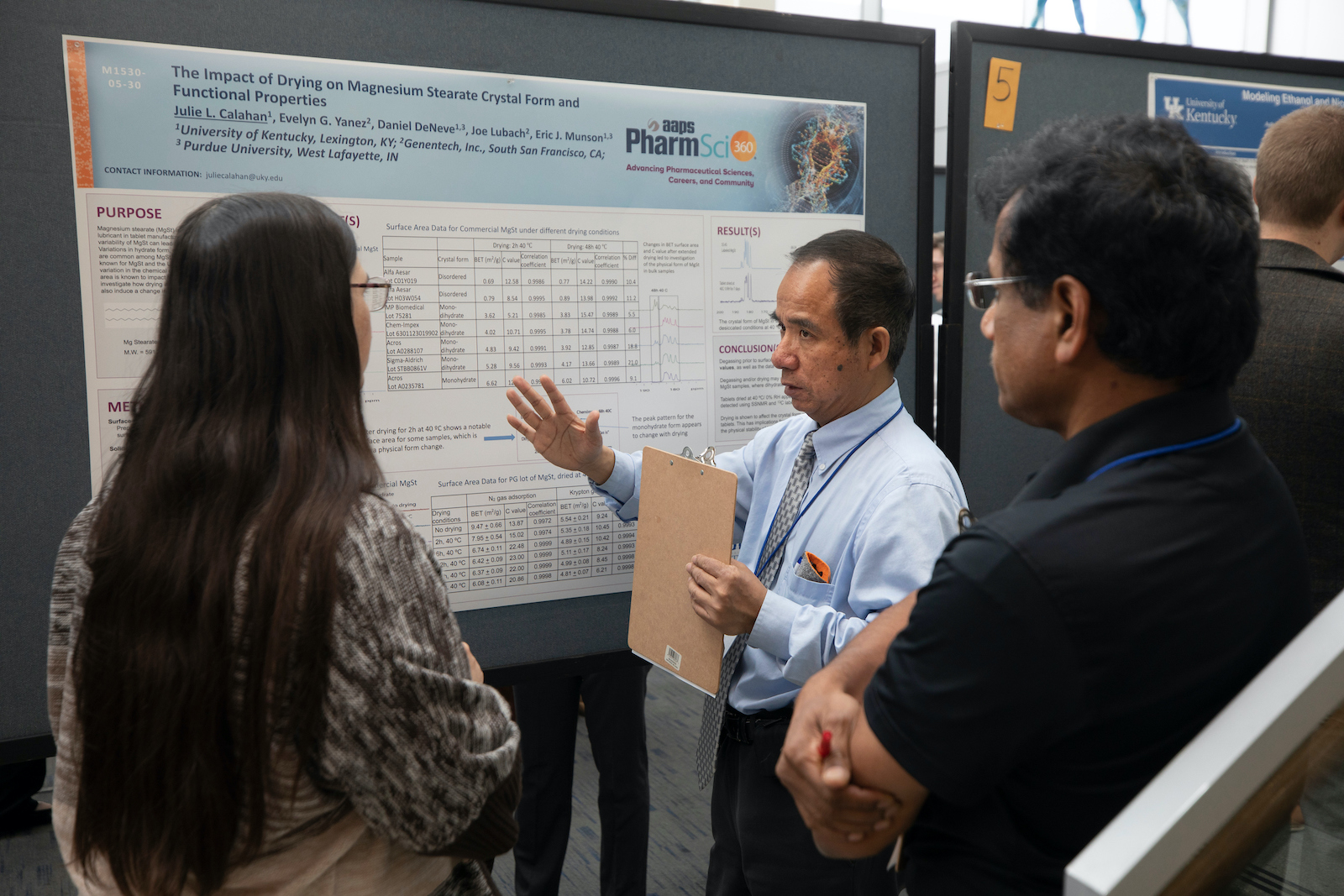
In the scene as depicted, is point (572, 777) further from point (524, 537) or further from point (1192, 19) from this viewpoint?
point (1192, 19)

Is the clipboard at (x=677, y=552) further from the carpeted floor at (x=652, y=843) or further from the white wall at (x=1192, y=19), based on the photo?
the white wall at (x=1192, y=19)

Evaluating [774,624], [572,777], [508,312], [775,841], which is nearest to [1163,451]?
[774,624]

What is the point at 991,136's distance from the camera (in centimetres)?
186

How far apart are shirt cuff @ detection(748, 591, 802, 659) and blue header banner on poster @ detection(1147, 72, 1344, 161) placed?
1534 mm

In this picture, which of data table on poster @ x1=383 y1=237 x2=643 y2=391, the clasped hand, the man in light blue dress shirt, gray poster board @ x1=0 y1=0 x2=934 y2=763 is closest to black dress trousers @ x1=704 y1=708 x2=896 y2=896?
the man in light blue dress shirt

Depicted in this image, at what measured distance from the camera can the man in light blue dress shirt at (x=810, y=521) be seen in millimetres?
1290

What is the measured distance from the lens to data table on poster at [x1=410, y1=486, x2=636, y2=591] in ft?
4.95

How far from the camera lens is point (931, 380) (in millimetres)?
1874

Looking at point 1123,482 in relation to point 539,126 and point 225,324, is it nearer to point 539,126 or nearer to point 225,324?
point 225,324

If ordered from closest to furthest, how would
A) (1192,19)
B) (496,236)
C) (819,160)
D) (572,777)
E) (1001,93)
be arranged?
(496,236) → (819,160) → (1001,93) → (572,777) → (1192,19)

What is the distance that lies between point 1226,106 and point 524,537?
190 cm

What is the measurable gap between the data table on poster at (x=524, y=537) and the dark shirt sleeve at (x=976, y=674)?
96 cm

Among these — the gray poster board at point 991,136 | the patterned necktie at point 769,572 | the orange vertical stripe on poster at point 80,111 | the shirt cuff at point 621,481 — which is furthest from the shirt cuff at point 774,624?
the orange vertical stripe on poster at point 80,111

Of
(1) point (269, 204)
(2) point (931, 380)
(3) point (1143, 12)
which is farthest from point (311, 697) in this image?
(3) point (1143, 12)
